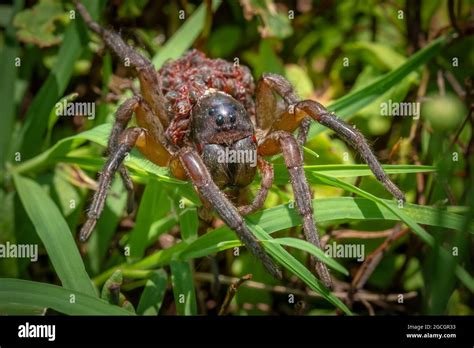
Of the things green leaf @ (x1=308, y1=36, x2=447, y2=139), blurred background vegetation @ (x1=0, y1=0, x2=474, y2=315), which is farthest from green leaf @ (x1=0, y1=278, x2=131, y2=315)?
green leaf @ (x1=308, y1=36, x2=447, y2=139)

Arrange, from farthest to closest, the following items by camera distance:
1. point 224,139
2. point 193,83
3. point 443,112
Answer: point 443,112, point 193,83, point 224,139

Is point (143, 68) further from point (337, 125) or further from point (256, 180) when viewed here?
point (337, 125)

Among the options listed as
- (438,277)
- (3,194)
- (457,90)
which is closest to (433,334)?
(438,277)

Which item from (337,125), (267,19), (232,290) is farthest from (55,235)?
(267,19)

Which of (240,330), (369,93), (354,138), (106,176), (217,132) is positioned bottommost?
(240,330)

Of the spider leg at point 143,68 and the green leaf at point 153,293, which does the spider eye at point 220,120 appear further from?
the green leaf at point 153,293

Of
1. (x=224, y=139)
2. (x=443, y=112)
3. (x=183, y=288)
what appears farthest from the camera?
(x=443, y=112)

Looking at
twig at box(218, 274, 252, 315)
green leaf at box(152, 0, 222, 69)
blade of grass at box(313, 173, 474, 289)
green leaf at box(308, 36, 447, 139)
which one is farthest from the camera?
green leaf at box(152, 0, 222, 69)

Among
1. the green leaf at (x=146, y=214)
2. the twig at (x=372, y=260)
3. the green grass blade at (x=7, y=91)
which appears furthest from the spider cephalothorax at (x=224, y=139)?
the green grass blade at (x=7, y=91)

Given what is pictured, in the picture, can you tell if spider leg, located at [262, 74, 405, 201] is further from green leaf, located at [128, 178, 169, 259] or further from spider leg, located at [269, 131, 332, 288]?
green leaf, located at [128, 178, 169, 259]
